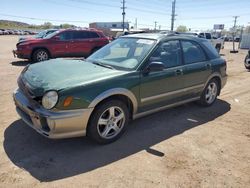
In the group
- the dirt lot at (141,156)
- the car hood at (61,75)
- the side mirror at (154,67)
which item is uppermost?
the side mirror at (154,67)

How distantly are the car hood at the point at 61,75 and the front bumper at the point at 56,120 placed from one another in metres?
0.26

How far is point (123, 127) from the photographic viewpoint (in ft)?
13.1

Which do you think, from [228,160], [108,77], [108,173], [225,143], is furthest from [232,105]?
[108,173]

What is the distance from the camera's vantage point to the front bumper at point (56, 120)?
10.4 ft

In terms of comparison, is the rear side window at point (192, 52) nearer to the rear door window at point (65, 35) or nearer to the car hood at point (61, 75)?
the car hood at point (61, 75)

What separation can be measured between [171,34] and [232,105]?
2520 millimetres

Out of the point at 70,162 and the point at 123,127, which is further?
the point at 123,127

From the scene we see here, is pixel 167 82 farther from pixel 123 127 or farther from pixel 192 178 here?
pixel 192 178

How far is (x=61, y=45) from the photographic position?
12.1 meters

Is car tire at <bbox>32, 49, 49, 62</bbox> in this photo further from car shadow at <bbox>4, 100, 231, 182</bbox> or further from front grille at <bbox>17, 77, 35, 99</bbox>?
front grille at <bbox>17, 77, 35, 99</bbox>

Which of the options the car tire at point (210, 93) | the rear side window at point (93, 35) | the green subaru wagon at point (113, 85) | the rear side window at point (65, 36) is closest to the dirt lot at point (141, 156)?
the green subaru wagon at point (113, 85)

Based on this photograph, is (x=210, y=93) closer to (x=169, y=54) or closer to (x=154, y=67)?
(x=169, y=54)

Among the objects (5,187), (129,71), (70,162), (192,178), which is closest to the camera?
(5,187)

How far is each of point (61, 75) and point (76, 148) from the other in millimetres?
1123
